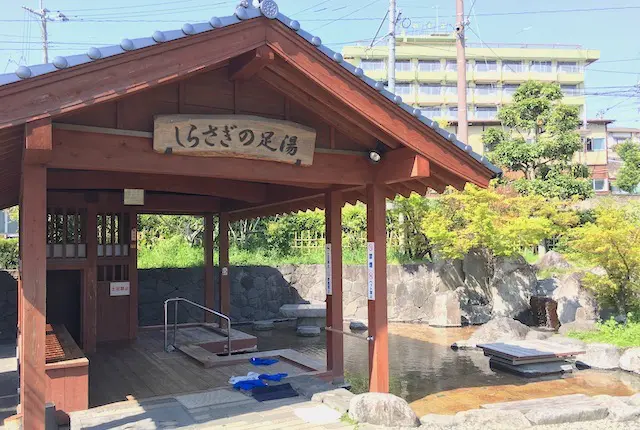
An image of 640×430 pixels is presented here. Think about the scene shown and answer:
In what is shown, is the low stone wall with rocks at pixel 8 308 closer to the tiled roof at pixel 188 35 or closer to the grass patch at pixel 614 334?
the tiled roof at pixel 188 35

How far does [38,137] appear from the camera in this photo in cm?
504

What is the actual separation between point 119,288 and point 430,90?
141ft

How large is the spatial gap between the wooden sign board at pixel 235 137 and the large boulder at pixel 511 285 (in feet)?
41.7

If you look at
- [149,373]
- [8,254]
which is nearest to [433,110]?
[8,254]

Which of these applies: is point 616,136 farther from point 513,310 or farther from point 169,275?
point 169,275

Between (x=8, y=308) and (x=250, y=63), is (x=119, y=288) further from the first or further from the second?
(x=250, y=63)

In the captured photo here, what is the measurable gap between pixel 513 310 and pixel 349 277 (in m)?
5.50

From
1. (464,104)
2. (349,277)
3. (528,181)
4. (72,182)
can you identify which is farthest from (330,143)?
(528,181)

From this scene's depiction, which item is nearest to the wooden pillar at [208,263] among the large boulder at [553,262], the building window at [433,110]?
the large boulder at [553,262]

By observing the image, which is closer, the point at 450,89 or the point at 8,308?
the point at 8,308

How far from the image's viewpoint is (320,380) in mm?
7879

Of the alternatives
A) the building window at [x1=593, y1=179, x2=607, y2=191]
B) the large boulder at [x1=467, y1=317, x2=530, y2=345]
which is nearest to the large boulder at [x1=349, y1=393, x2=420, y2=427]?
the large boulder at [x1=467, y1=317, x2=530, y2=345]

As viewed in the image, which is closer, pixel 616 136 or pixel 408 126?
pixel 408 126

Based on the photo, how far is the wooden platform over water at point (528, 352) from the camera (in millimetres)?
10516
